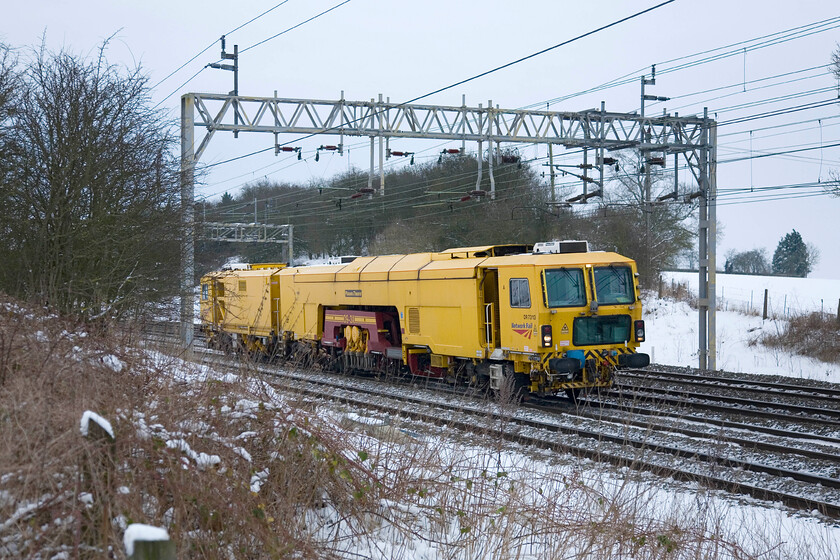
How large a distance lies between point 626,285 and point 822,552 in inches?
325

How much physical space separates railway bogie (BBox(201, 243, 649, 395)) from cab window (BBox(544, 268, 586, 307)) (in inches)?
0.7

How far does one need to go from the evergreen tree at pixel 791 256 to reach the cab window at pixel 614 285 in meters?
69.7

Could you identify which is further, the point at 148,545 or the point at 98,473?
the point at 98,473

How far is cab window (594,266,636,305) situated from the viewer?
14336 mm

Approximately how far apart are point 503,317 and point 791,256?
78062mm

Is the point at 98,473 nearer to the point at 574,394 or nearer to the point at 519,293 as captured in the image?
the point at 519,293

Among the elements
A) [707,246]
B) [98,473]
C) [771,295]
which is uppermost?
[707,246]

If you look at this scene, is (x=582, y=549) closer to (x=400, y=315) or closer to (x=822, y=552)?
(x=822, y=552)

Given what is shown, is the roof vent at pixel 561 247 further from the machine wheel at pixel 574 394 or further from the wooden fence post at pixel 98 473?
the wooden fence post at pixel 98 473

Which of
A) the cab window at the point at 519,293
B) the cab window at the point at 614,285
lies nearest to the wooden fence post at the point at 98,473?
the cab window at the point at 519,293

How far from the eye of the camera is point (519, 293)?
14.0 m

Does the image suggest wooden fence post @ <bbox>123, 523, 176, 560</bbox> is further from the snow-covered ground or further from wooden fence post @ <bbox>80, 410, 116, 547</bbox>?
the snow-covered ground

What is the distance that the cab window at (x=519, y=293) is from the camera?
1379cm

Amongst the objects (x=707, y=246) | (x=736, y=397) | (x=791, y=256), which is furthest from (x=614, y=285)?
(x=791, y=256)
